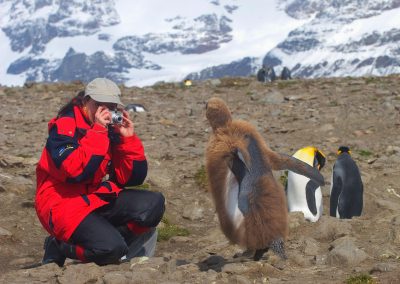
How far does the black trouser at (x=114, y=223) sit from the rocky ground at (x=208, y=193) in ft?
0.60

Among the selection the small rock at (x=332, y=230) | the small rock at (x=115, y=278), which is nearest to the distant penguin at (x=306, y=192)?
the small rock at (x=332, y=230)

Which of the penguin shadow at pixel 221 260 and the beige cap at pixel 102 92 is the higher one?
the beige cap at pixel 102 92

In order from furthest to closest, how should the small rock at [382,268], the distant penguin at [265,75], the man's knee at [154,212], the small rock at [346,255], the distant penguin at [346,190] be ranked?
the distant penguin at [265,75]
the distant penguin at [346,190]
the man's knee at [154,212]
the small rock at [346,255]
the small rock at [382,268]

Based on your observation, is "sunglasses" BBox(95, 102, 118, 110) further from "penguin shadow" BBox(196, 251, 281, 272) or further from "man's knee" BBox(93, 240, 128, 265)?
"penguin shadow" BBox(196, 251, 281, 272)

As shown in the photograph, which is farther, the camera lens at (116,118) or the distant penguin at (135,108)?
the distant penguin at (135,108)

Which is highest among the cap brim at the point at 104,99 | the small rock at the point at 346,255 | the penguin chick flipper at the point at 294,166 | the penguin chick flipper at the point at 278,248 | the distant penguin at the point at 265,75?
the cap brim at the point at 104,99

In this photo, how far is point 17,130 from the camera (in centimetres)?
1238

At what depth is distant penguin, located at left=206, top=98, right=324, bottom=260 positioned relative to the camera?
17.1ft

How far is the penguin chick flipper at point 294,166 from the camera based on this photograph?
534 centimetres

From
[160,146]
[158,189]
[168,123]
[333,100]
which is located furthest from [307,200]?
[333,100]

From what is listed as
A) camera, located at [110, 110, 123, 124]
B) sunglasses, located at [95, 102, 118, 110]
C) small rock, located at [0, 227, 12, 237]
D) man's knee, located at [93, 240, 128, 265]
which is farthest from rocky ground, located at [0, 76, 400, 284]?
sunglasses, located at [95, 102, 118, 110]

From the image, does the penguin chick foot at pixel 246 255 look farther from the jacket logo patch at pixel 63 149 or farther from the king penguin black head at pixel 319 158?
the king penguin black head at pixel 319 158

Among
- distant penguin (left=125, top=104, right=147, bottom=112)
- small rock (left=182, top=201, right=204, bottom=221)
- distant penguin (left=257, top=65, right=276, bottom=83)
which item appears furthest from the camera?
distant penguin (left=257, top=65, right=276, bottom=83)

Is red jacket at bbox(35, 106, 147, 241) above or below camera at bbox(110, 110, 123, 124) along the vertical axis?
below
